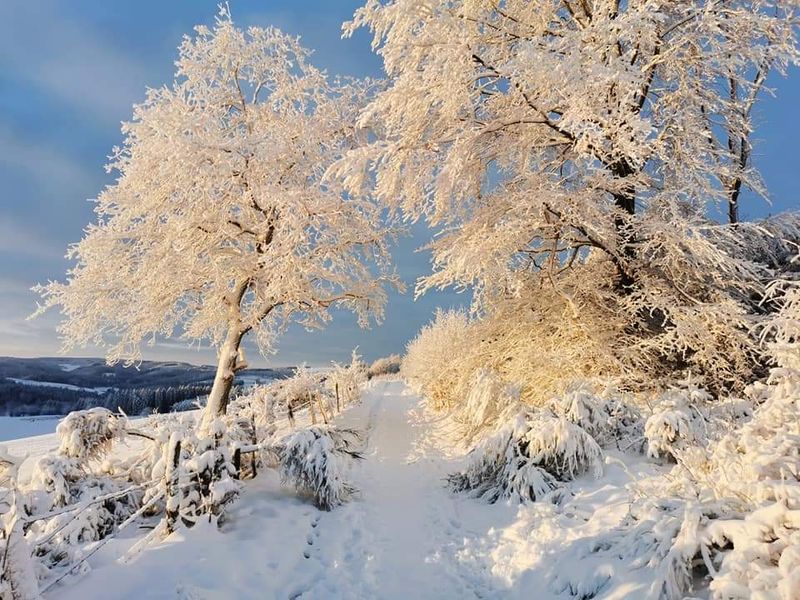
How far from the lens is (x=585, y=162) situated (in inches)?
340

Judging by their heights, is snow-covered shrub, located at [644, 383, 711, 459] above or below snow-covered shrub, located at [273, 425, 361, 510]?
above

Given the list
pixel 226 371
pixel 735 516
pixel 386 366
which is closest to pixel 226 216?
pixel 226 371

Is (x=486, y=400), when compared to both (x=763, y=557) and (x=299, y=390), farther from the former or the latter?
(x=299, y=390)

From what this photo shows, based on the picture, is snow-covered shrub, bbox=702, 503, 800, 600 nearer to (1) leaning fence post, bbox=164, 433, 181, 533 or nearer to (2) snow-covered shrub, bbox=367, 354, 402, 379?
(1) leaning fence post, bbox=164, 433, 181, 533

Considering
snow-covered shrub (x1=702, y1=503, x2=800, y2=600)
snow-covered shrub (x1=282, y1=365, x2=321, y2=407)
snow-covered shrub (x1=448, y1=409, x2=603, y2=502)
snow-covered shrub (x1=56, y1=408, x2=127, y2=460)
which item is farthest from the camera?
snow-covered shrub (x1=282, y1=365, x2=321, y2=407)

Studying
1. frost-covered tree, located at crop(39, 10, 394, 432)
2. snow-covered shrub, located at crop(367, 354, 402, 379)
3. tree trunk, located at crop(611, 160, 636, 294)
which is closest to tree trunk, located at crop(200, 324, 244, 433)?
frost-covered tree, located at crop(39, 10, 394, 432)

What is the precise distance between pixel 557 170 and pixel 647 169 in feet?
6.16

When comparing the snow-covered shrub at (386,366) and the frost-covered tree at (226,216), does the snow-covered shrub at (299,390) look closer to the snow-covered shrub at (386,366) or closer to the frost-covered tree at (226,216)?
the frost-covered tree at (226,216)

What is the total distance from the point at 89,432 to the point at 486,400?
6.00 meters

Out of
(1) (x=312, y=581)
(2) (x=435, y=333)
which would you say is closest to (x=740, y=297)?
(1) (x=312, y=581)

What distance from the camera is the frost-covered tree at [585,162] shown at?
677cm

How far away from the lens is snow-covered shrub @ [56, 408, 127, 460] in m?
5.98

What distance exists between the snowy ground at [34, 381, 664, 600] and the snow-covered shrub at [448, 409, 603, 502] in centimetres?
22

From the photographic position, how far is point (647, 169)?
9734 mm
